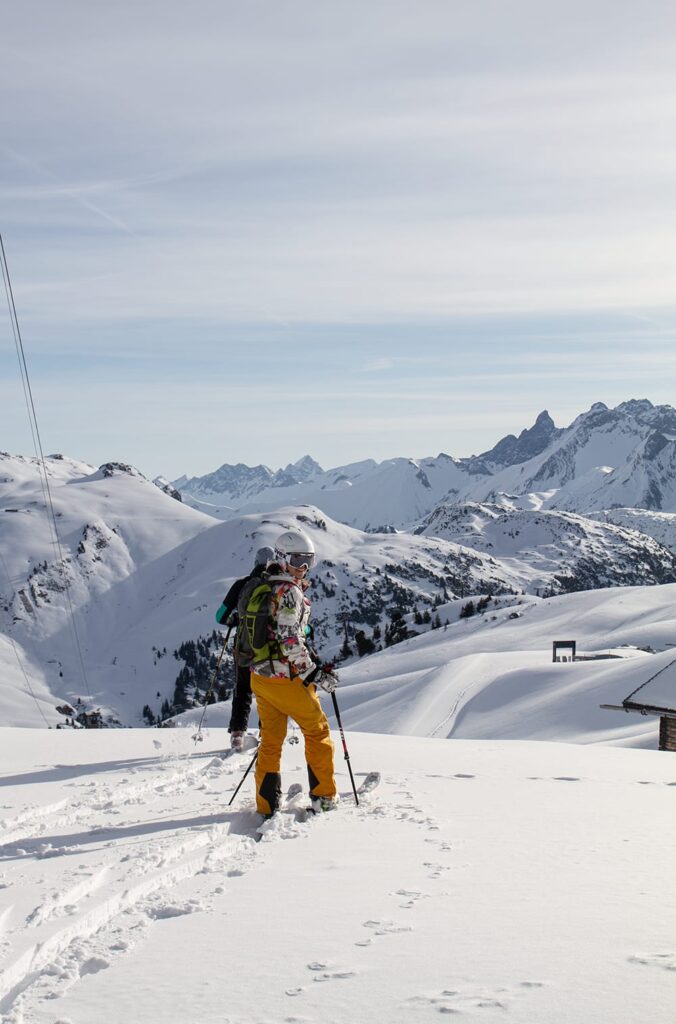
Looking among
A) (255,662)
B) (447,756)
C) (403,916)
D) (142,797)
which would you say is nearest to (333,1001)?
(403,916)

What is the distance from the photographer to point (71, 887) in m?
6.43

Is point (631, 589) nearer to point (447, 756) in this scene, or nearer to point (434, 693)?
point (434, 693)

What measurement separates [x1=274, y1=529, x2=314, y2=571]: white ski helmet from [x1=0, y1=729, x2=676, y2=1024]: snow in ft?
8.12

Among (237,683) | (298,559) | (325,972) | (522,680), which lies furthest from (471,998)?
(522,680)

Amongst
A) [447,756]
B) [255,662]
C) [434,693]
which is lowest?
[434,693]

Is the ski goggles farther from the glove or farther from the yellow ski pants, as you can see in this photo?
the yellow ski pants

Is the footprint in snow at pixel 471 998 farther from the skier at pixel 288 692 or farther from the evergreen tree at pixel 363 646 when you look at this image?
the evergreen tree at pixel 363 646

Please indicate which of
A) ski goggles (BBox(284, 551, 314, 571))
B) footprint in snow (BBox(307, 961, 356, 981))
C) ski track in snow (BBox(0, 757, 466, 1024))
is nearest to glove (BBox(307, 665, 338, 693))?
ski goggles (BBox(284, 551, 314, 571))

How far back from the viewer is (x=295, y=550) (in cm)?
963

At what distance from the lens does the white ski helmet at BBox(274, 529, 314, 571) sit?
959 centimetres

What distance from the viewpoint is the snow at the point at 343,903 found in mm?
4387

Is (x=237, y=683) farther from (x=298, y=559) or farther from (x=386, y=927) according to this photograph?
(x=386, y=927)

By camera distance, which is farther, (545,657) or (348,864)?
(545,657)

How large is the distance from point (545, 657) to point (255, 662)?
72614 millimetres
